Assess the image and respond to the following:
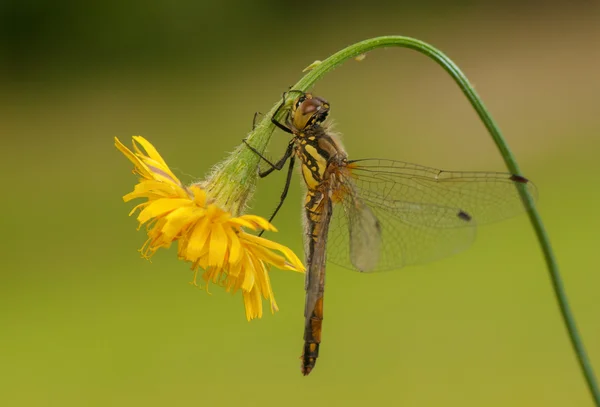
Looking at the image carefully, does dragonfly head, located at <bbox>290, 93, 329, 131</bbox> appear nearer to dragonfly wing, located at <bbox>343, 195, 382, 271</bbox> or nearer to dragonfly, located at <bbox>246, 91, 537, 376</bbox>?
dragonfly, located at <bbox>246, 91, 537, 376</bbox>

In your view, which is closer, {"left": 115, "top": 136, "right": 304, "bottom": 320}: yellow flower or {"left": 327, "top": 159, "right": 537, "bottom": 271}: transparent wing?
{"left": 115, "top": 136, "right": 304, "bottom": 320}: yellow flower

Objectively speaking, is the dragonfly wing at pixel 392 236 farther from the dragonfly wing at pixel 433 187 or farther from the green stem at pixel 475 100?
the green stem at pixel 475 100

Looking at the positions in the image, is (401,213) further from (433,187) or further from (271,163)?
(271,163)

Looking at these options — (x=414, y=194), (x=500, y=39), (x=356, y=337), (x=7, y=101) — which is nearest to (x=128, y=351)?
(x=356, y=337)

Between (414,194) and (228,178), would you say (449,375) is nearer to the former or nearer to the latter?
(414,194)

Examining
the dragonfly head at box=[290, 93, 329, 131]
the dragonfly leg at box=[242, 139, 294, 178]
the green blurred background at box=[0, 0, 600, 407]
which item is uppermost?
the green blurred background at box=[0, 0, 600, 407]

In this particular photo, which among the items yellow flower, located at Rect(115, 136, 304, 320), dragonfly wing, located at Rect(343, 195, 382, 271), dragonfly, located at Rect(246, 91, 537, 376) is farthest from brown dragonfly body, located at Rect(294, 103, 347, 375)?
yellow flower, located at Rect(115, 136, 304, 320)

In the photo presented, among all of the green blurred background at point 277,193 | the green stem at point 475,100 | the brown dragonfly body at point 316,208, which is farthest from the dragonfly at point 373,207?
the green blurred background at point 277,193
